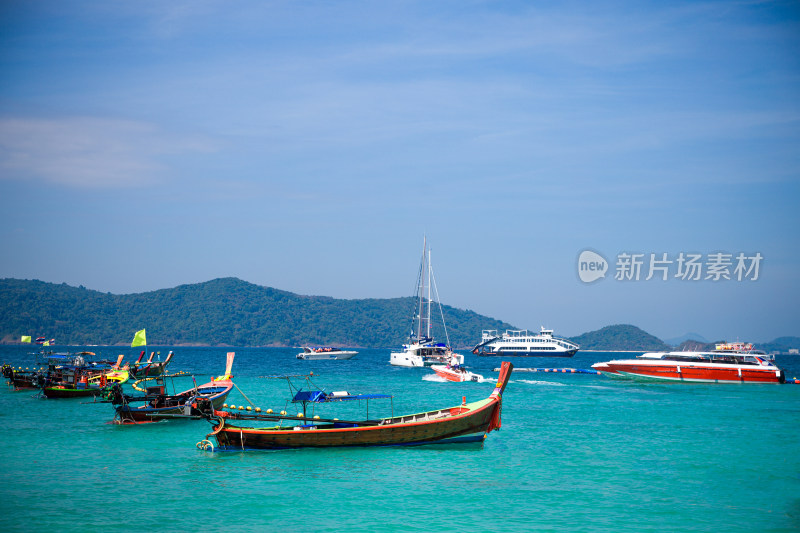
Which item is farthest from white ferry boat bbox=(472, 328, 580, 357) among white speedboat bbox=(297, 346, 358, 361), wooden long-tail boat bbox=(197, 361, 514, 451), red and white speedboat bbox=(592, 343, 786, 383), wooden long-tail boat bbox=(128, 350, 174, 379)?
wooden long-tail boat bbox=(197, 361, 514, 451)

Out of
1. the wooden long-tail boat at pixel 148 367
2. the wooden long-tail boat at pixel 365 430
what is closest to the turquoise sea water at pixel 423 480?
the wooden long-tail boat at pixel 365 430

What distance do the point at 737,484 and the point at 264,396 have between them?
4116 cm

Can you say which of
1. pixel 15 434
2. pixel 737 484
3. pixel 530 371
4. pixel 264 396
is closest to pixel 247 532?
pixel 737 484

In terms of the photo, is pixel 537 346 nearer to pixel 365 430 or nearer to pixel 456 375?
pixel 456 375

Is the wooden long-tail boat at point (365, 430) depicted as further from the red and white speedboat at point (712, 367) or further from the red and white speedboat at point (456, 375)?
the red and white speedboat at point (712, 367)

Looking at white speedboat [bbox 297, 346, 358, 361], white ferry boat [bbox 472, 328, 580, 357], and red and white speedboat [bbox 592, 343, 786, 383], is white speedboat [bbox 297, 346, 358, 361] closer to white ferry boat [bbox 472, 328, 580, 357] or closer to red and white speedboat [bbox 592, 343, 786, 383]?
white ferry boat [bbox 472, 328, 580, 357]

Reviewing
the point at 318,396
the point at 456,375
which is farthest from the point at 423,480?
the point at 456,375

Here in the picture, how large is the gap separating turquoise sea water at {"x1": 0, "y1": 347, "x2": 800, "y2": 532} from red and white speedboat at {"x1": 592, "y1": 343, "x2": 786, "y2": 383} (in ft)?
107

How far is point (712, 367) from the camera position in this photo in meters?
72.6

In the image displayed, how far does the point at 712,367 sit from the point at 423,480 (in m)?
58.6

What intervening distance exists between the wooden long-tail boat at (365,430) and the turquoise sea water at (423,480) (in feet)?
1.93

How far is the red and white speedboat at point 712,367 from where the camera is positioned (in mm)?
72375

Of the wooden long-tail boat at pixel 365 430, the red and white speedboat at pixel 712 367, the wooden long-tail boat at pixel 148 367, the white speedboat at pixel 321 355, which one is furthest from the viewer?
the white speedboat at pixel 321 355

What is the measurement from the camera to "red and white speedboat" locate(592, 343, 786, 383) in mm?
72375
